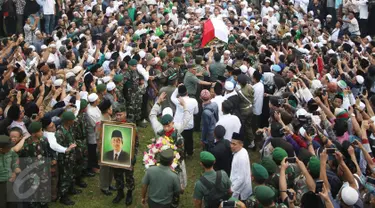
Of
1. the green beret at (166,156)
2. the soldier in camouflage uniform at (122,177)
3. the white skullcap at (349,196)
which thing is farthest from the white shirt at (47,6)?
the white skullcap at (349,196)

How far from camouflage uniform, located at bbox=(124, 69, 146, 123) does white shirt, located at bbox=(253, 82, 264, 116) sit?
3040 millimetres

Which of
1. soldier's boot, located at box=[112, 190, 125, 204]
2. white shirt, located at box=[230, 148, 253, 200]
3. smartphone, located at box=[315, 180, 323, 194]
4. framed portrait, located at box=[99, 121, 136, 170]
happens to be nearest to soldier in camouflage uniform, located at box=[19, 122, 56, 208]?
framed portrait, located at box=[99, 121, 136, 170]

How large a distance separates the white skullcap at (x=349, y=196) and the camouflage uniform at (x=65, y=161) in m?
4.96

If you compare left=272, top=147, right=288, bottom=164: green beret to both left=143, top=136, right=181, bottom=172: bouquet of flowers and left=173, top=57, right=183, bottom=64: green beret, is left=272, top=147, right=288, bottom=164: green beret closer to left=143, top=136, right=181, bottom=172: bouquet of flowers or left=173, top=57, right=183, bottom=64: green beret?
left=143, top=136, right=181, bottom=172: bouquet of flowers

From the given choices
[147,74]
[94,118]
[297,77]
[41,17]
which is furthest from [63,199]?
[41,17]

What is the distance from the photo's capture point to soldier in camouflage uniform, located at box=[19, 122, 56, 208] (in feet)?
26.2

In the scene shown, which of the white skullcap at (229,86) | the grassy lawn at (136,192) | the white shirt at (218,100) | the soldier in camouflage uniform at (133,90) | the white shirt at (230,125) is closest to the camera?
the grassy lawn at (136,192)

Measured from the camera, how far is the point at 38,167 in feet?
26.7

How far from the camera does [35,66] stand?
41.9ft

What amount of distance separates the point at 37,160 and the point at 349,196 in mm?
5163

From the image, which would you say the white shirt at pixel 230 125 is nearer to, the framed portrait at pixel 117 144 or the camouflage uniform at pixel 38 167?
the framed portrait at pixel 117 144

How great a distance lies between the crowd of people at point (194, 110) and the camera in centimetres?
709

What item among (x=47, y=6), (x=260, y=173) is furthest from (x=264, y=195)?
(x=47, y=6)

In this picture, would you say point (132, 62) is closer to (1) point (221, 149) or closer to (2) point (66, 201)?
(2) point (66, 201)
